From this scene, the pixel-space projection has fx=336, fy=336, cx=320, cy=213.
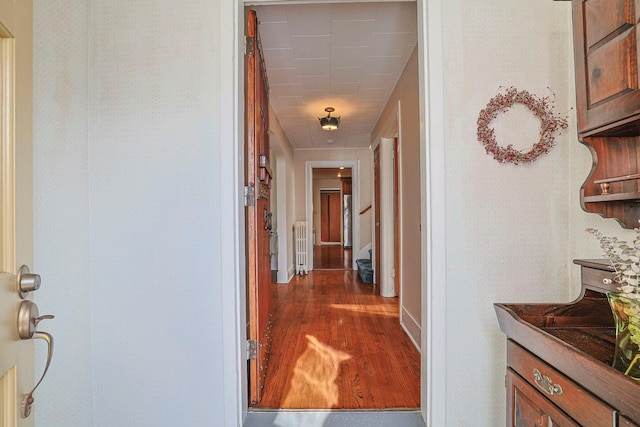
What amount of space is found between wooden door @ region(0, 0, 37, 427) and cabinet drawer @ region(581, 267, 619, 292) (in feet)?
5.32

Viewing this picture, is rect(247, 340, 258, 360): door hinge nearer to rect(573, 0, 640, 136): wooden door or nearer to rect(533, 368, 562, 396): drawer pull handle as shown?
rect(533, 368, 562, 396): drawer pull handle

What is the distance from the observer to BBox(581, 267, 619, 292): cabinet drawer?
3.55ft

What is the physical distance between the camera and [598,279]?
3.75 ft

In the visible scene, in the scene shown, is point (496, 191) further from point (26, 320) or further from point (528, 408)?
point (26, 320)

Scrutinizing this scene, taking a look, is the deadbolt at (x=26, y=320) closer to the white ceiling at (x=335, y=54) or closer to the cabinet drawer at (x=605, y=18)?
the cabinet drawer at (x=605, y=18)

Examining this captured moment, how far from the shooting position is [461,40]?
1544 millimetres

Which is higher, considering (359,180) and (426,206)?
(359,180)

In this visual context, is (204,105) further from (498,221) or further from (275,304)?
(275,304)

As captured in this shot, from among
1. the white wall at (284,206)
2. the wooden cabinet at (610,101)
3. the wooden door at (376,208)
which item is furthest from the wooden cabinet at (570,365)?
the white wall at (284,206)

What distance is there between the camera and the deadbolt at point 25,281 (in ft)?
2.60

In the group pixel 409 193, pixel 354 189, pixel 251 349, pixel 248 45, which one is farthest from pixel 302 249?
pixel 248 45

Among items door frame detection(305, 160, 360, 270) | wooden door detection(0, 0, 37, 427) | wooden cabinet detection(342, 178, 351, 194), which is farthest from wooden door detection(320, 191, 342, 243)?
wooden door detection(0, 0, 37, 427)

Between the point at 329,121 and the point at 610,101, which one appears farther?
the point at 329,121

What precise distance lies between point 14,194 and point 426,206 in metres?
1.44
